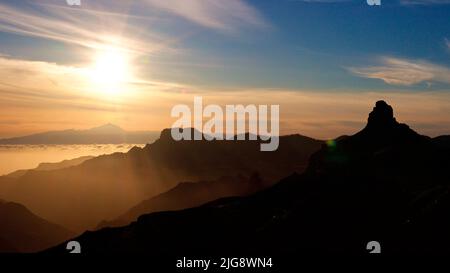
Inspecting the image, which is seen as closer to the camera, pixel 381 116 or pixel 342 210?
pixel 342 210

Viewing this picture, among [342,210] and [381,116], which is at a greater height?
[381,116]

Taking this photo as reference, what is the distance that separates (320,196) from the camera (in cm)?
9081

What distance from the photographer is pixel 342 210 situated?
279 ft

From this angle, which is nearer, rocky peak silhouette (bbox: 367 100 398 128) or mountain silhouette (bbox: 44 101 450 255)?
mountain silhouette (bbox: 44 101 450 255)

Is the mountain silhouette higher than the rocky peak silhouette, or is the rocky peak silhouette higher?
the rocky peak silhouette

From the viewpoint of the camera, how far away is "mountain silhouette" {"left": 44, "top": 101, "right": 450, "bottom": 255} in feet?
226

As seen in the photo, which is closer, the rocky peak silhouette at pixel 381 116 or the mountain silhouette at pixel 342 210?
the mountain silhouette at pixel 342 210

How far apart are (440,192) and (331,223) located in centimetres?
1826

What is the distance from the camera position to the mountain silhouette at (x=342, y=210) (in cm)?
6894

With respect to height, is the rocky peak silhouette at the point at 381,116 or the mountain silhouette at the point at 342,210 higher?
the rocky peak silhouette at the point at 381,116
